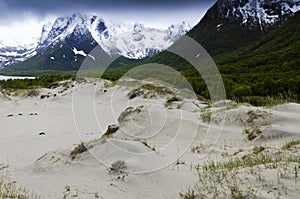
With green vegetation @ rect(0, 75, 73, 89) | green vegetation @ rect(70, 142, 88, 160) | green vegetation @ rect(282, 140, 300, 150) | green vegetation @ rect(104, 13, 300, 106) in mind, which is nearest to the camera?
green vegetation @ rect(282, 140, 300, 150)

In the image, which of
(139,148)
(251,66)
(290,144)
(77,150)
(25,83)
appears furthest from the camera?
(251,66)

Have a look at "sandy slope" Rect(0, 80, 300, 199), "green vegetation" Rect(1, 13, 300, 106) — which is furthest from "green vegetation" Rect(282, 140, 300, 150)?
"green vegetation" Rect(1, 13, 300, 106)

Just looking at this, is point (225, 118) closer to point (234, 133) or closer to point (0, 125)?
point (234, 133)

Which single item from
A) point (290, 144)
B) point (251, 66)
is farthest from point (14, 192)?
point (251, 66)

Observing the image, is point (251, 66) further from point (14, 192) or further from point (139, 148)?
point (14, 192)

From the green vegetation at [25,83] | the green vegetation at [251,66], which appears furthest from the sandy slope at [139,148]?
the green vegetation at [25,83]

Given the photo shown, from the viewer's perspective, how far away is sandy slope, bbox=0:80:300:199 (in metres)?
7.03

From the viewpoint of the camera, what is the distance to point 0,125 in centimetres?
2269

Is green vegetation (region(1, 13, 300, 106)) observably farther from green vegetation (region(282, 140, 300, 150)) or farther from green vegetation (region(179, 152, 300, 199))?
green vegetation (region(179, 152, 300, 199))

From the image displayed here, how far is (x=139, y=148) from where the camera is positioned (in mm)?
9148

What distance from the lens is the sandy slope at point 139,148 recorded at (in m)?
7.03

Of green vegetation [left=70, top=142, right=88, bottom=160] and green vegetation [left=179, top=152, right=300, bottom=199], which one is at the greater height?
green vegetation [left=179, top=152, right=300, bottom=199]

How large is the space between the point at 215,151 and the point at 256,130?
2.39m

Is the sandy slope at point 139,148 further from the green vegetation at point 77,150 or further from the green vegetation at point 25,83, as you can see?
the green vegetation at point 25,83
